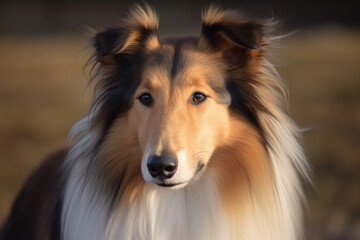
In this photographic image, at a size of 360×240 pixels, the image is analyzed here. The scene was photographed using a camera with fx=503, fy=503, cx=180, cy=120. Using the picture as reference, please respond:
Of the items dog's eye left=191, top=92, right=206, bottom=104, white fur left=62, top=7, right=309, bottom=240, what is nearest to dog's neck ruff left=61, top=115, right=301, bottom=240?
white fur left=62, top=7, right=309, bottom=240

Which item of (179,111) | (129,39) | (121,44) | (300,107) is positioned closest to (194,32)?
Answer: (129,39)

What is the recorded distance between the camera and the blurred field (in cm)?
629

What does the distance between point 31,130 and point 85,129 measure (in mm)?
6153

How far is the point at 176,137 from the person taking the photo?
3143 millimetres

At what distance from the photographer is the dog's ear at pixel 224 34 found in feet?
11.2

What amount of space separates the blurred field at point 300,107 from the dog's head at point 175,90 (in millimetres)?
524

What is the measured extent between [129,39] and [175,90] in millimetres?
508

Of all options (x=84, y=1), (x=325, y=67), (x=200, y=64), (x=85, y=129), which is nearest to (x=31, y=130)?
(x=85, y=129)

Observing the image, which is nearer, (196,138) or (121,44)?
(196,138)

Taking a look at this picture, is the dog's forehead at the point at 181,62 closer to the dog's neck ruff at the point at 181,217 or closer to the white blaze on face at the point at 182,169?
the white blaze on face at the point at 182,169

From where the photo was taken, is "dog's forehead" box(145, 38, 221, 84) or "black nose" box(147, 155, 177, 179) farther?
"dog's forehead" box(145, 38, 221, 84)

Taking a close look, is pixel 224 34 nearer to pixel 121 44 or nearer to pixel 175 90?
pixel 175 90

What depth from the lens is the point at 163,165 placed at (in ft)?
9.88

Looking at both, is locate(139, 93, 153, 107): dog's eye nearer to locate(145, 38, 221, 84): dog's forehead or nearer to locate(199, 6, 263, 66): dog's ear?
locate(145, 38, 221, 84): dog's forehead
